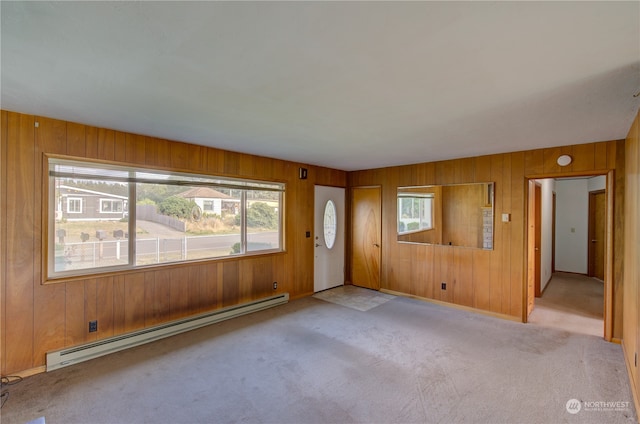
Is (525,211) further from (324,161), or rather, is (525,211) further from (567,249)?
(567,249)

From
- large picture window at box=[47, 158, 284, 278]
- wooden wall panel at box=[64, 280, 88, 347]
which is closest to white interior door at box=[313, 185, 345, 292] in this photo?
large picture window at box=[47, 158, 284, 278]

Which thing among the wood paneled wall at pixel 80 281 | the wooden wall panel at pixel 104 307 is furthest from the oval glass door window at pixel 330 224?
the wooden wall panel at pixel 104 307

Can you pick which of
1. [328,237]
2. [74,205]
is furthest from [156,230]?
[328,237]

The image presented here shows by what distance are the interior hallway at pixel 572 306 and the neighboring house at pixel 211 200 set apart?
447 centimetres

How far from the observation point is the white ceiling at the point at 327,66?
1.30 metres

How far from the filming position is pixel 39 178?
8.98 feet

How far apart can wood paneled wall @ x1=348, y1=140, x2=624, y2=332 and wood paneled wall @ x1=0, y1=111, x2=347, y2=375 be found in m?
2.54

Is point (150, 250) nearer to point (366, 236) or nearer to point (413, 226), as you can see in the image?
point (366, 236)

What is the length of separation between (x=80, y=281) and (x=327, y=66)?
3.14 meters

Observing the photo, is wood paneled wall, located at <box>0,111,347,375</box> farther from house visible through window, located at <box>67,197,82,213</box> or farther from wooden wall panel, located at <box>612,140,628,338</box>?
wooden wall panel, located at <box>612,140,628,338</box>

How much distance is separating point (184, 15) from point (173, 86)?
2.80ft

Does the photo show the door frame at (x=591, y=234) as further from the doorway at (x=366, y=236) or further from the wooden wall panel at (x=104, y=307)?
the wooden wall panel at (x=104, y=307)

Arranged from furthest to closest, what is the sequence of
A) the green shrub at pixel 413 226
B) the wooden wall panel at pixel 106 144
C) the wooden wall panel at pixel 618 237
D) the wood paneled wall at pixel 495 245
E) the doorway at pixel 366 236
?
1. the doorway at pixel 366 236
2. the green shrub at pixel 413 226
3. the wood paneled wall at pixel 495 245
4. the wooden wall panel at pixel 618 237
5. the wooden wall panel at pixel 106 144

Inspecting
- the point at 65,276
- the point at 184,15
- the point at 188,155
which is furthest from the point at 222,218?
the point at 184,15
